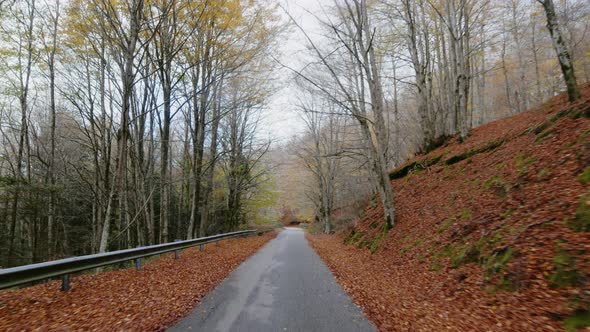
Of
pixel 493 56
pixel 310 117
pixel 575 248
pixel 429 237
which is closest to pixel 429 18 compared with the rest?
pixel 310 117

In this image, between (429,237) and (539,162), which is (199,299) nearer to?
(429,237)

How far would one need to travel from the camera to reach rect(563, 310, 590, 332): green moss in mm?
2824

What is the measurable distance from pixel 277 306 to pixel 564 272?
3982 millimetres

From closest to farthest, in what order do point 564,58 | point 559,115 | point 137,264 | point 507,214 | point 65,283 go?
point 65,283, point 507,214, point 137,264, point 559,115, point 564,58

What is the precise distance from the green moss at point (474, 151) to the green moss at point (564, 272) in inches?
260

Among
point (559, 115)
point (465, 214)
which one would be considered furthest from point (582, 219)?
point (559, 115)

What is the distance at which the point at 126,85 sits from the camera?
720 cm

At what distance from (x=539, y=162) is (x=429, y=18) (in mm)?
14234

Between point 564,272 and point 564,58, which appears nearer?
point 564,272

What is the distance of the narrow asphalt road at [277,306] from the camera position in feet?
11.9

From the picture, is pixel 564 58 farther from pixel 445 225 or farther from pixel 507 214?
pixel 445 225

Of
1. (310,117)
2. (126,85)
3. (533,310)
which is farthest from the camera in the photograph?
(310,117)

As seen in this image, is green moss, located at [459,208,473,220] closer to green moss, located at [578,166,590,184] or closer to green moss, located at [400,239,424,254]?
green moss, located at [400,239,424,254]

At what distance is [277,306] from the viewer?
4.43 m
